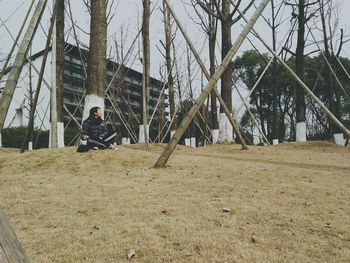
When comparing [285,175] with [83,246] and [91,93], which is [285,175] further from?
[91,93]

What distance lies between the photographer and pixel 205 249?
3.27 metres

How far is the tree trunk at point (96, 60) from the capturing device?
28.7 ft

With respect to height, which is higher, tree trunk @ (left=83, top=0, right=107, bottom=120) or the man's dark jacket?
tree trunk @ (left=83, top=0, right=107, bottom=120)

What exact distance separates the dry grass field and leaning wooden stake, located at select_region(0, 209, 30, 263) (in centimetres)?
165

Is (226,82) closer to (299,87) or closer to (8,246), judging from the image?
(299,87)

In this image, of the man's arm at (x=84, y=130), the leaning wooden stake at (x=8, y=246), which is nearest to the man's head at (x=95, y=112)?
the man's arm at (x=84, y=130)

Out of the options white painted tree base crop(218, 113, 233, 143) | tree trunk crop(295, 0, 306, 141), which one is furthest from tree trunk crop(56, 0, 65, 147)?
tree trunk crop(295, 0, 306, 141)

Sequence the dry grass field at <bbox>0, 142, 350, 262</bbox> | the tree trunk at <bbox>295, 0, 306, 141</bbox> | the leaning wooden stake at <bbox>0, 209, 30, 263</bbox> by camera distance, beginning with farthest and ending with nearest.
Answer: the tree trunk at <bbox>295, 0, 306, 141</bbox> < the dry grass field at <bbox>0, 142, 350, 262</bbox> < the leaning wooden stake at <bbox>0, 209, 30, 263</bbox>

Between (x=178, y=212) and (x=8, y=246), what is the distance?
2908mm

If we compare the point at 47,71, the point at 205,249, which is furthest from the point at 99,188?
the point at 47,71

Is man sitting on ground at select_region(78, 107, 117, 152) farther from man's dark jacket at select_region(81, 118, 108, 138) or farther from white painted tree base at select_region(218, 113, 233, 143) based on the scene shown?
white painted tree base at select_region(218, 113, 233, 143)

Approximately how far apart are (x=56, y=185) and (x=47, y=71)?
38.0 metres

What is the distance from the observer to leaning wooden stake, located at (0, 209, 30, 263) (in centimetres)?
143

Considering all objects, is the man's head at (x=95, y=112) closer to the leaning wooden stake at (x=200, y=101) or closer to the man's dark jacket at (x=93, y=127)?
the man's dark jacket at (x=93, y=127)
